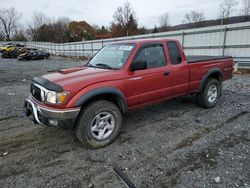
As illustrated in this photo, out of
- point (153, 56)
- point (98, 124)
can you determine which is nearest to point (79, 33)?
point (153, 56)

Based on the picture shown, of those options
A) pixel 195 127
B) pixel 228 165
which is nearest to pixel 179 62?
pixel 195 127

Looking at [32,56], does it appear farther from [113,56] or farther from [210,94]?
[210,94]

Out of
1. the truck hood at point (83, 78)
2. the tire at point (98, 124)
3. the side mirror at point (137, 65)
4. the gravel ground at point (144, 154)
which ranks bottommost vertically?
the gravel ground at point (144, 154)

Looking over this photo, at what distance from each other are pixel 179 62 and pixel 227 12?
194ft

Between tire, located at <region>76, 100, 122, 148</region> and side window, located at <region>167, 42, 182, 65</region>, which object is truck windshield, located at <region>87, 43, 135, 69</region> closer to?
tire, located at <region>76, 100, 122, 148</region>

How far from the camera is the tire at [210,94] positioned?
525 centimetres

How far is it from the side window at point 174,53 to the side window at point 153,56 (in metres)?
0.24

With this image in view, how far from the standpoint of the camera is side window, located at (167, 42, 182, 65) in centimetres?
451

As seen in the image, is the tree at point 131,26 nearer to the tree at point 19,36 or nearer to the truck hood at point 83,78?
the tree at point 19,36

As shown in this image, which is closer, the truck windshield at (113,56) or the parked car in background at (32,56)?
the truck windshield at (113,56)

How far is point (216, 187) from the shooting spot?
2529 millimetres

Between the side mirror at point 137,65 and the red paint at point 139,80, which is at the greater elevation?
the side mirror at point 137,65

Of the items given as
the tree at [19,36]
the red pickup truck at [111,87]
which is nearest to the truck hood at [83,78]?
the red pickup truck at [111,87]

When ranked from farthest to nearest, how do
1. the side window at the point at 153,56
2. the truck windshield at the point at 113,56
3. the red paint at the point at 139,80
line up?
the side window at the point at 153,56 < the truck windshield at the point at 113,56 < the red paint at the point at 139,80
